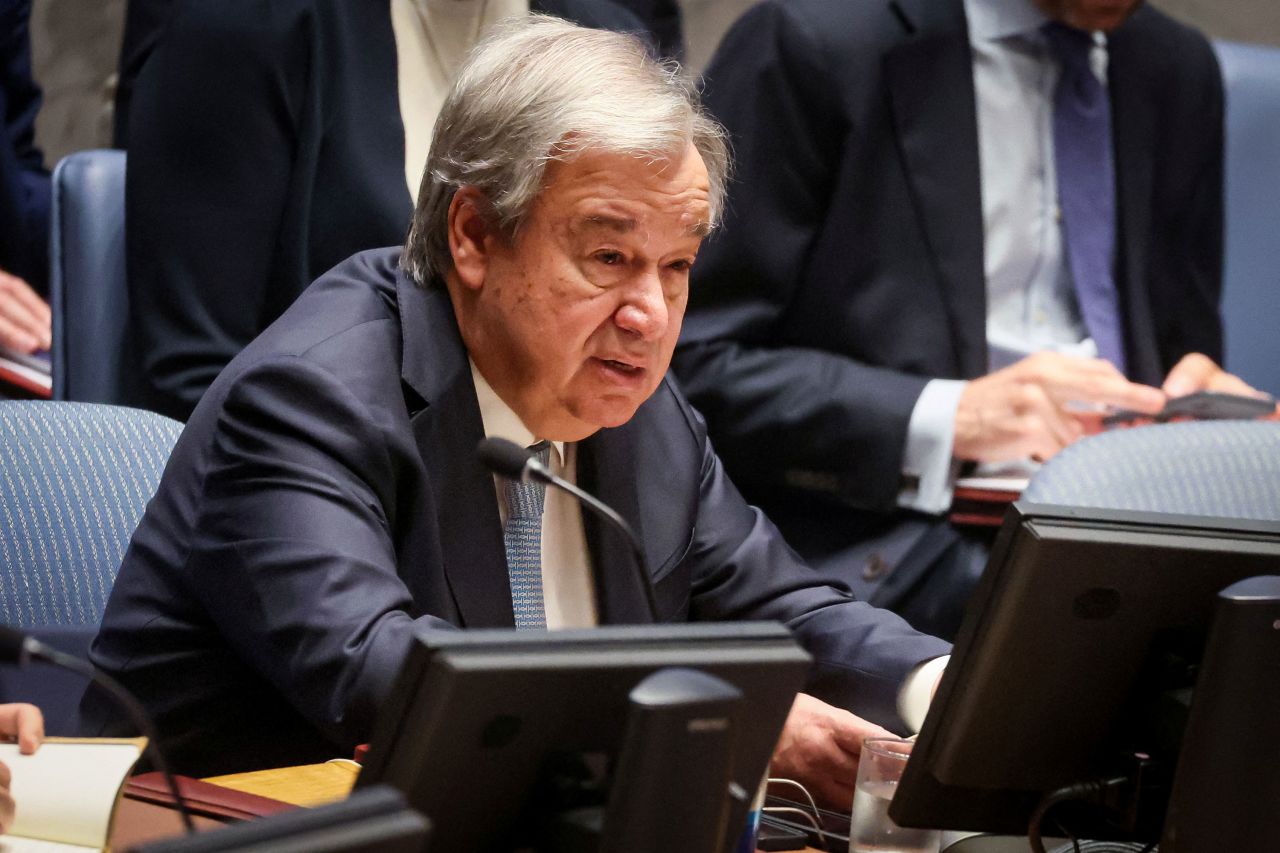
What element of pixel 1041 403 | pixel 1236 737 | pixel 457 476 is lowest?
pixel 1041 403

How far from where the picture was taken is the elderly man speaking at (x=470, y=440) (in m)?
1.60

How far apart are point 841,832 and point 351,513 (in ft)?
1.69

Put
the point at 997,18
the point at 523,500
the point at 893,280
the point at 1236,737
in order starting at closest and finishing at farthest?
1. the point at 1236,737
2. the point at 523,500
3. the point at 893,280
4. the point at 997,18

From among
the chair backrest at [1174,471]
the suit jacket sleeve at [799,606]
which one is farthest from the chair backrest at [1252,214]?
the suit jacket sleeve at [799,606]

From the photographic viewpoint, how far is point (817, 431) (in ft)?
8.84

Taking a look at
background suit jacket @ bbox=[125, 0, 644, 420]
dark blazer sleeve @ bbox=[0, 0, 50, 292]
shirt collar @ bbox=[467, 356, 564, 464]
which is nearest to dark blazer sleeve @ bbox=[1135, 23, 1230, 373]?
background suit jacket @ bbox=[125, 0, 644, 420]

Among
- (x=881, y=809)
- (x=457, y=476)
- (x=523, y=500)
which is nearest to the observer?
(x=881, y=809)

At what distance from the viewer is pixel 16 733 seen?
4.17 ft

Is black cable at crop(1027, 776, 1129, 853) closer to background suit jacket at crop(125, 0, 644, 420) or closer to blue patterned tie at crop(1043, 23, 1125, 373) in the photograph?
background suit jacket at crop(125, 0, 644, 420)

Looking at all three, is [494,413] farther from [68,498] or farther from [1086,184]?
[1086,184]

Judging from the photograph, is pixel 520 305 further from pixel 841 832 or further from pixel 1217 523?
pixel 1217 523

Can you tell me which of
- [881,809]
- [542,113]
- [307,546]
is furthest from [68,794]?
[542,113]

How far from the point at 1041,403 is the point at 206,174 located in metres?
1.28

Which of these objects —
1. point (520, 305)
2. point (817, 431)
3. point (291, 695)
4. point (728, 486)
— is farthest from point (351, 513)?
point (817, 431)
